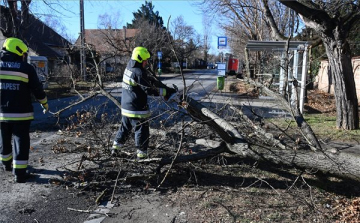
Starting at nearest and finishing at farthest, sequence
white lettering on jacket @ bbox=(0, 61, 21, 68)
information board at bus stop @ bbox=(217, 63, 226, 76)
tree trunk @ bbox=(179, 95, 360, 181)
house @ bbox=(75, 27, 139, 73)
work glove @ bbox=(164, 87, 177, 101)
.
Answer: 1. tree trunk @ bbox=(179, 95, 360, 181)
2. white lettering on jacket @ bbox=(0, 61, 21, 68)
3. work glove @ bbox=(164, 87, 177, 101)
4. house @ bbox=(75, 27, 139, 73)
5. information board at bus stop @ bbox=(217, 63, 226, 76)

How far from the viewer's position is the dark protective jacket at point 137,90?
4.46 meters

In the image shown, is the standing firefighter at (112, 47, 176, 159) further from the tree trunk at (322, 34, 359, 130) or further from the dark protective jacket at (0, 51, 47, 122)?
the tree trunk at (322, 34, 359, 130)

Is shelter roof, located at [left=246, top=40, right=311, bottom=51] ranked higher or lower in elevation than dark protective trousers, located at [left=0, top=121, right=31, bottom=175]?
higher

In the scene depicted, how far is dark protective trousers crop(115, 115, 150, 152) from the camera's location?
4457 millimetres

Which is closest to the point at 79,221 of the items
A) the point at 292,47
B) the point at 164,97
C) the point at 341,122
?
the point at 164,97

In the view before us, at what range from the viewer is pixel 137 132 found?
448cm

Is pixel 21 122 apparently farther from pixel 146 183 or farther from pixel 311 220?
pixel 311 220

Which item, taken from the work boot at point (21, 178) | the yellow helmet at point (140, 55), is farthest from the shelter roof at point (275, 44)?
the work boot at point (21, 178)

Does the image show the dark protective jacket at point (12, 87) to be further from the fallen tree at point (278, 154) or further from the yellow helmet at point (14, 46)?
the fallen tree at point (278, 154)

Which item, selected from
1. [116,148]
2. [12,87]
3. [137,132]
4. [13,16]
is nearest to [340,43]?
[137,132]

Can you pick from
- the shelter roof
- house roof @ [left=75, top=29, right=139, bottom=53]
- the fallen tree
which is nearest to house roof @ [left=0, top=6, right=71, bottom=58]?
house roof @ [left=75, top=29, right=139, bottom=53]

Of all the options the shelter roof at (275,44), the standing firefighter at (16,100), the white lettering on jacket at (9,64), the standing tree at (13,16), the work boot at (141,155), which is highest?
the standing tree at (13,16)

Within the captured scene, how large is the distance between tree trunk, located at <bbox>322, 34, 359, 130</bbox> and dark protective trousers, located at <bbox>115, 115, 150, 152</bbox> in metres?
5.06

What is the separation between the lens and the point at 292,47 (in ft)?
34.0
